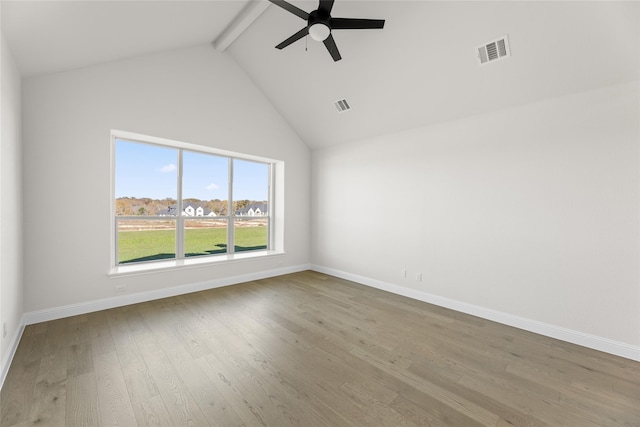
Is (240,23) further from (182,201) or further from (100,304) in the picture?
(100,304)

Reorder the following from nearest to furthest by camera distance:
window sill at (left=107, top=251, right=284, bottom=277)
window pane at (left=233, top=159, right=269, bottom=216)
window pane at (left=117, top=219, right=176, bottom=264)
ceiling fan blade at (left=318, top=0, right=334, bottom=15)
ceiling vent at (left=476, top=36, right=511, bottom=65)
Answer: ceiling fan blade at (left=318, top=0, right=334, bottom=15) → ceiling vent at (left=476, top=36, right=511, bottom=65) → window sill at (left=107, top=251, right=284, bottom=277) → window pane at (left=117, top=219, right=176, bottom=264) → window pane at (left=233, top=159, right=269, bottom=216)

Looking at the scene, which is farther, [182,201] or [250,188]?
[250,188]

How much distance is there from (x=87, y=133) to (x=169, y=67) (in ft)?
4.83

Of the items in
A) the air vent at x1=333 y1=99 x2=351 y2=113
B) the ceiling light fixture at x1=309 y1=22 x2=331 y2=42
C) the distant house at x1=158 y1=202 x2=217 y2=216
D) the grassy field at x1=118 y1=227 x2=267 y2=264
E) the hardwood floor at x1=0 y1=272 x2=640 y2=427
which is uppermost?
the air vent at x1=333 y1=99 x2=351 y2=113

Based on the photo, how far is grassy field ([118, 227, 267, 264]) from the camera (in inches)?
156

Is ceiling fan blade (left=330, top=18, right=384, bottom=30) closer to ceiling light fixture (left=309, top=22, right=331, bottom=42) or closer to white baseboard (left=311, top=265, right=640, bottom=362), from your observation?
ceiling light fixture (left=309, top=22, right=331, bottom=42)

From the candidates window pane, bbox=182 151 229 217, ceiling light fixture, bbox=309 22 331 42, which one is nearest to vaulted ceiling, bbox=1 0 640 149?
ceiling light fixture, bbox=309 22 331 42

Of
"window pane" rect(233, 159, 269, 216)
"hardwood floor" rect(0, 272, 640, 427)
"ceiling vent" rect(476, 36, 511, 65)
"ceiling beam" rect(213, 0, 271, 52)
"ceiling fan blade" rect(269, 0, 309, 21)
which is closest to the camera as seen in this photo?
"hardwood floor" rect(0, 272, 640, 427)

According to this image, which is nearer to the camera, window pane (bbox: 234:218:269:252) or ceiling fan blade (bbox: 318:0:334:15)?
ceiling fan blade (bbox: 318:0:334:15)

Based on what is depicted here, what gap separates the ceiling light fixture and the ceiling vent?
168 centimetres

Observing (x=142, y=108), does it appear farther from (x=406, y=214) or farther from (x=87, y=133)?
(x=406, y=214)

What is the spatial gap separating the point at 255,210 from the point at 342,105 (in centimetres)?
267

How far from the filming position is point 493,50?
280 cm

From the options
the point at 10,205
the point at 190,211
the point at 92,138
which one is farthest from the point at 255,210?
the point at 10,205
